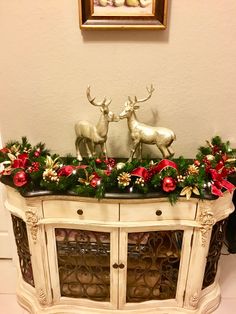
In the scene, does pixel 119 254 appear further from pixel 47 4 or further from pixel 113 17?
pixel 47 4

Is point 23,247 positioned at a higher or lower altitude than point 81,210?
lower

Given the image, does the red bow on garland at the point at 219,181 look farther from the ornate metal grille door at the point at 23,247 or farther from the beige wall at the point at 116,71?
the ornate metal grille door at the point at 23,247

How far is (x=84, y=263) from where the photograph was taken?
162 cm

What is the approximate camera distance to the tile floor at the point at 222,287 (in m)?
1.82

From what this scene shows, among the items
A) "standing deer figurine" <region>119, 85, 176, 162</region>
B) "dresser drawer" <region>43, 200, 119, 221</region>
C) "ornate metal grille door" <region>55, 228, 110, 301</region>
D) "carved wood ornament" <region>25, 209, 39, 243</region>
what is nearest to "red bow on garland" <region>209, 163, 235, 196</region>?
"standing deer figurine" <region>119, 85, 176, 162</region>

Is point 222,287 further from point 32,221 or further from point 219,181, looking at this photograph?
point 32,221

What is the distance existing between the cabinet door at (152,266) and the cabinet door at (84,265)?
0.20 ft

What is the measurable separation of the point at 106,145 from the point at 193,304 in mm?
968

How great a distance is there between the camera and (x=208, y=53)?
150 cm

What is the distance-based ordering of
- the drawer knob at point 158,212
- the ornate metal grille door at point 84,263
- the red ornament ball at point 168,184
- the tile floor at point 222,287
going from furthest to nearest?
the tile floor at point 222,287
the ornate metal grille door at point 84,263
the drawer knob at point 158,212
the red ornament ball at point 168,184

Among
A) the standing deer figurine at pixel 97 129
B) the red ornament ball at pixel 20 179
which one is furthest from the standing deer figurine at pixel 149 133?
the red ornament ball at pixel 20 179

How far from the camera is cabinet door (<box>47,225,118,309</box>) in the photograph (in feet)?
5.12

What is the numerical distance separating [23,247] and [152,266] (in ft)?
2.23


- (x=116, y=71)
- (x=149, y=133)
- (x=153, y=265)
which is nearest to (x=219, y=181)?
(x=149, y=133)
